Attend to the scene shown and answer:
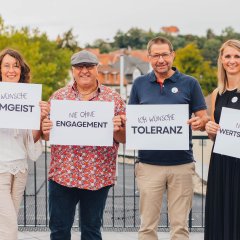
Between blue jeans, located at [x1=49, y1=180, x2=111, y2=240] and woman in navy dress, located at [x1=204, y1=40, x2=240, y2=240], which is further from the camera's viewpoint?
blue jeans, located at [x1=49, y1=180, x2=111, y2=240]

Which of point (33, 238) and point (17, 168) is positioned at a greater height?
point (17, 168)

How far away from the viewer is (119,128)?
13.9 ft

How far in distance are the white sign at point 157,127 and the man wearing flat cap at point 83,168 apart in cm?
11

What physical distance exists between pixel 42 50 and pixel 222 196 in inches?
1903

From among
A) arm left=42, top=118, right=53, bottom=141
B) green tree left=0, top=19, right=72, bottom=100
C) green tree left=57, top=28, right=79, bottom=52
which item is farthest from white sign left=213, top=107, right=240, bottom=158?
green tree left=57, top=28, right=79, bottom=52

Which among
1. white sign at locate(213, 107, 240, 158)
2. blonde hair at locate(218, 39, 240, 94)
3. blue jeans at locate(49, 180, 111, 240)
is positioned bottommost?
blue jeans at locate(49, 180, 111, 240)

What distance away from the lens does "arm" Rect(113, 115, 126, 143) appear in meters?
4.18

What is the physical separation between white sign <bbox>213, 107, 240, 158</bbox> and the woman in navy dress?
0.06 m

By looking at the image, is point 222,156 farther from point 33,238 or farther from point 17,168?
point 33,238

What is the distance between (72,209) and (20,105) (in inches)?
39.2

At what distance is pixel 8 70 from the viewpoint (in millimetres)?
4113

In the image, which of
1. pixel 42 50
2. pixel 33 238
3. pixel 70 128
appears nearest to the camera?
pixel 70 128

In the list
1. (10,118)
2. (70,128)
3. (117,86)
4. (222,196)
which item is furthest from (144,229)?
(117,86)

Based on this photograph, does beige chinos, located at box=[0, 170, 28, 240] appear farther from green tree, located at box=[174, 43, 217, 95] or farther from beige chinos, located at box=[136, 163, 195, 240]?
green tree, located at box=[174, 43, 217, 95]
